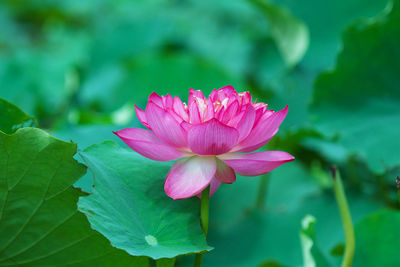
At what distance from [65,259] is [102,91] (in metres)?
1.20

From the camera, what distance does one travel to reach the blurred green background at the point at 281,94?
924 millimetres

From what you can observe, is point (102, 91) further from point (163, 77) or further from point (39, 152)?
point (39, 152)

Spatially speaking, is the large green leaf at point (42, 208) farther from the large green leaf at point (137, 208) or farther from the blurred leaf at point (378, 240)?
the blurred leaf at point (378, 240)

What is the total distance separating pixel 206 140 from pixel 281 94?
3.22ft

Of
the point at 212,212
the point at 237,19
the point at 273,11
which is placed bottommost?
the point at 212,212

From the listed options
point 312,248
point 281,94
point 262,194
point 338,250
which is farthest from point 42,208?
point 281,94

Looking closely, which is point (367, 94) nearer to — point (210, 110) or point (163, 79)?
point (210, 110)

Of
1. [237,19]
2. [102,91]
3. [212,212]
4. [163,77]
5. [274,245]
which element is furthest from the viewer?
[237,19]

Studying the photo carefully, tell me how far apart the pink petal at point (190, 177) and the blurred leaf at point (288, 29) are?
30.0 inches

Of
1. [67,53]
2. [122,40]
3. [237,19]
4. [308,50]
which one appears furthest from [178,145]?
[237,19]

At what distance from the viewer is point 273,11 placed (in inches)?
46.3

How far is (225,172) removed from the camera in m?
0.50

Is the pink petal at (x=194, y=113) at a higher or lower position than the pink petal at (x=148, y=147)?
higher

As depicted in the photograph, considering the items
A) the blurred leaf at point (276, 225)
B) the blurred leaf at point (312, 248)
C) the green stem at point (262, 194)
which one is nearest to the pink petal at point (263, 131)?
the blurred leaf at point (312, 248)
